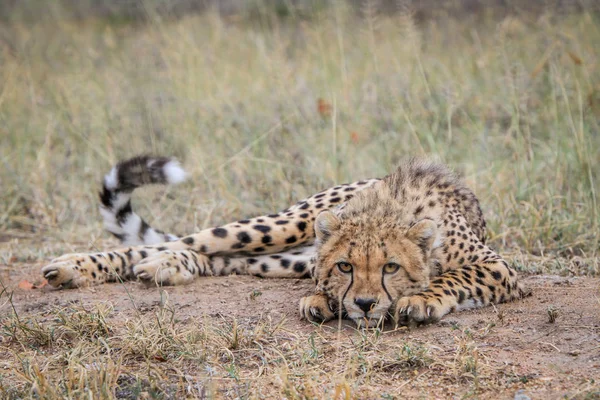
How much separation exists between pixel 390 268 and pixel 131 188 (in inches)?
65.2

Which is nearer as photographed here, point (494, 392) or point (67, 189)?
point (494, 392)

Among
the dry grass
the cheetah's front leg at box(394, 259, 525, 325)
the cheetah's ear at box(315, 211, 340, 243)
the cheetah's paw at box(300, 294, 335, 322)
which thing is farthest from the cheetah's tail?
the cheetah's front leg at box(394, 259, 525, 325)

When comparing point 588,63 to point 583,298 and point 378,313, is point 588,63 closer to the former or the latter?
point 583,298

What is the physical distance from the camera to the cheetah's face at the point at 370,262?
107 inches

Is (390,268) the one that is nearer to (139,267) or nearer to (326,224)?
(326,224)

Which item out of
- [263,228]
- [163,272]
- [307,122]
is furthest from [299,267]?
[307,122]

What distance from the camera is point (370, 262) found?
274cm

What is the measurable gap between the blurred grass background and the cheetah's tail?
0.48 m

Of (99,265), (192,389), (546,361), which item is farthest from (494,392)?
(99,265)

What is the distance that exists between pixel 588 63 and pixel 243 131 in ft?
8.49

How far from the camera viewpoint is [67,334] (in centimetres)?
275

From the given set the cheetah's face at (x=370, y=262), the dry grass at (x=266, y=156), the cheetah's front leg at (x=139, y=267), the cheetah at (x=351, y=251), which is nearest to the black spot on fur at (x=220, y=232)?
the cheetah at (x=351, y=251)

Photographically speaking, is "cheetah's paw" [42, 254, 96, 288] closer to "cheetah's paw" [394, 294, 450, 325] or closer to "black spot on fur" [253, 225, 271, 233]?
"black spot on fur" [253, 225, 271, 233]

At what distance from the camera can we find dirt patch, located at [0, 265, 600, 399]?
2244 millimetres
